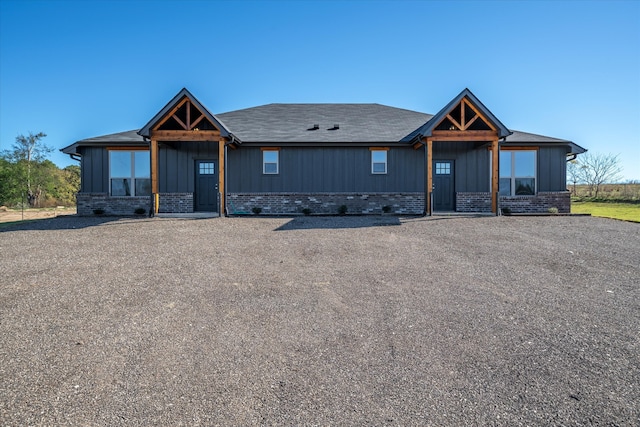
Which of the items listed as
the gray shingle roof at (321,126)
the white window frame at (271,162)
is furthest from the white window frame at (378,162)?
the white window frame at (271,162)

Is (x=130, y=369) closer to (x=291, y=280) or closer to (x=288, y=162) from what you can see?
(x=291, y=280)

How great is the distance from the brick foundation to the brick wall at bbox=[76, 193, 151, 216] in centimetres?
409

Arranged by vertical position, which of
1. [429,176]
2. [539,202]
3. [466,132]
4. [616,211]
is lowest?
[616,211]

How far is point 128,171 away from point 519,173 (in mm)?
17718

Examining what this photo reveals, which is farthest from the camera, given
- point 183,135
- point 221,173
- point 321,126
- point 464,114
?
point 321,126

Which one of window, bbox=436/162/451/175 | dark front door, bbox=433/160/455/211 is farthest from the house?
window, bbox=436/162/451/175

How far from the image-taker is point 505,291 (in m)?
5.00

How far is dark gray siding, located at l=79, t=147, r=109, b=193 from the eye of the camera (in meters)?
15.4

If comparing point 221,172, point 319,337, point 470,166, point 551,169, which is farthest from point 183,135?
point 551,169

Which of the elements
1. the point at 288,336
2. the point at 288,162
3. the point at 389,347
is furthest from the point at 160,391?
the point at 288,162

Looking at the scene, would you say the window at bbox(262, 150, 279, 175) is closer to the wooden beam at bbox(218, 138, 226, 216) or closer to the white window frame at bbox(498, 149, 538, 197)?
the wooden beam at bbox(218, 138, 226, 216)

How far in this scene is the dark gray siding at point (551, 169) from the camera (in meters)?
15.5

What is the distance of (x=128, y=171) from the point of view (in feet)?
51.1

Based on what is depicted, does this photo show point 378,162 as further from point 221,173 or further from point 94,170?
point 94,170
